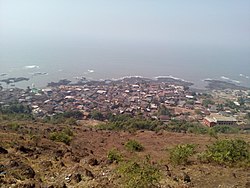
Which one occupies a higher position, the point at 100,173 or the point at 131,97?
the point at 100,173

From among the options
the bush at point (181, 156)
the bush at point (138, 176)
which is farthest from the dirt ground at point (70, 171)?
the bush at point (138, 176)

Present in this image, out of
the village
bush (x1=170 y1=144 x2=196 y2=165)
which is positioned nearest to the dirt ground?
bush (x1=170 y1=144 x2=196 y2=165)

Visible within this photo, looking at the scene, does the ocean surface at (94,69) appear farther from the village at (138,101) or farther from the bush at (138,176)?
the bush at (138,176)

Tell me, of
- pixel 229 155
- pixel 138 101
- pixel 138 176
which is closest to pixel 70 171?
pixel 138 176

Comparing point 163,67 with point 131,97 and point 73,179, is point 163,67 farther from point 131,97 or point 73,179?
point 73,179

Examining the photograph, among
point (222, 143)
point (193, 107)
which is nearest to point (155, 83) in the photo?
point (193, 107)

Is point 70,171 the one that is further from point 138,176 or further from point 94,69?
point 94,69

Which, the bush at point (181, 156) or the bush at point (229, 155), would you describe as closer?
the bush at point (229, 155)

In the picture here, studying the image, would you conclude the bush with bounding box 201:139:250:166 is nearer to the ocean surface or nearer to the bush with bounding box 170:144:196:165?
the bush with bounding box 170:144:196:165
